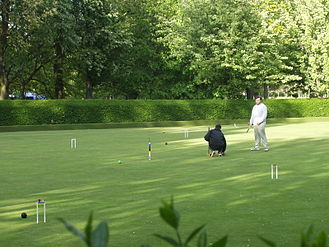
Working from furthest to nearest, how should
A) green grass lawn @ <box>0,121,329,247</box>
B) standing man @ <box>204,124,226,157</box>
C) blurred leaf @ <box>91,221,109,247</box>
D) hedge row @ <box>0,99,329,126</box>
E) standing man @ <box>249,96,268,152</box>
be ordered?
hedge row @ <box>0,99,329,126</box> < standing man @ <box>249,96,268,152</box> < standing man @ <box>204,124,226,157</box> < green grass lawn @ <box>0,121,329,247</box> < blurred leaf @ <box>91,221,109,247</box>

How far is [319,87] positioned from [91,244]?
172 ft

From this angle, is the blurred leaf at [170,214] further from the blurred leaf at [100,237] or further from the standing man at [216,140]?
the standing man at [216,140]

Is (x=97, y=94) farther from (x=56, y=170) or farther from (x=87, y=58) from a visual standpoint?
(x=56, y=170)

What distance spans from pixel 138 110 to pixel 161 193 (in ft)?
98.9

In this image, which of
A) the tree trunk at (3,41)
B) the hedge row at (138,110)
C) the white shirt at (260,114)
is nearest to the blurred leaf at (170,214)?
the white shirt at (260,114)

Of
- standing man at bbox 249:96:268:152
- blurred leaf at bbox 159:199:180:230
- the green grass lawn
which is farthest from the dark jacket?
blurred leaf at bbox 159:199:180:230

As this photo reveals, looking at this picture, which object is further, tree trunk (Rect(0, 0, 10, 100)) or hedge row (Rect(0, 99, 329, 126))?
tree trunk (Rect(0, 0, 10, 100))

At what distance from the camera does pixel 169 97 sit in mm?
52219

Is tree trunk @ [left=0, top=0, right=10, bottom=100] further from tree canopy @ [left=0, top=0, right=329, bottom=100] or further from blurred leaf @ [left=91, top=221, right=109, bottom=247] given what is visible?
blurred leaf @ [left=91, top=221, right=109, bottom=247]

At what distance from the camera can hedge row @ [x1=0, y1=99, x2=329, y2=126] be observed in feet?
122

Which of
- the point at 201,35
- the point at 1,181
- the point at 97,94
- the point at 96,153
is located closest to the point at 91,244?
the point at 1,181

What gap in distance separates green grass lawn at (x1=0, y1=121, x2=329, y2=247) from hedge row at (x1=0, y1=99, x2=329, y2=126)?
17779 millimetres

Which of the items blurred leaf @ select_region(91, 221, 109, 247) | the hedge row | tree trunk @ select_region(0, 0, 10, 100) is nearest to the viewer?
blurred leaf @ select_region(91, 221, 109, 247)

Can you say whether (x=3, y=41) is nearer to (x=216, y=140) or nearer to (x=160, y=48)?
(x=160, y=48)
